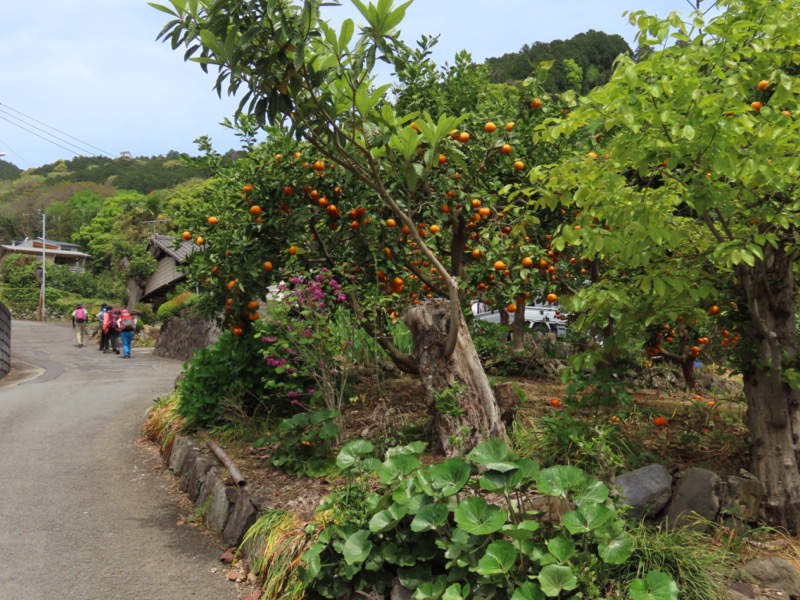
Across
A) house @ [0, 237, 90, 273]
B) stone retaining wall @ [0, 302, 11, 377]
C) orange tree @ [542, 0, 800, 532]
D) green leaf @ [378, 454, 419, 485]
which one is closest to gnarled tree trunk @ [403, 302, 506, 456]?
green leaf @ [378, 454, 419, 485]

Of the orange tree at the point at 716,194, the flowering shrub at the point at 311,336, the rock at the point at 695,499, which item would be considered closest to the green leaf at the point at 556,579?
the rock at the point at 695,499

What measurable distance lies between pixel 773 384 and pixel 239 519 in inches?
157

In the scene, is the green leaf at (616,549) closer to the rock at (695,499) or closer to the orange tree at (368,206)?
the rock at (695,499)

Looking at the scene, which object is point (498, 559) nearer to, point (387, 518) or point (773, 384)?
point (387, 518)

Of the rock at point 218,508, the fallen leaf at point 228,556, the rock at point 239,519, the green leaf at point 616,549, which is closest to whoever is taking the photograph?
the green leaf at point 616,549

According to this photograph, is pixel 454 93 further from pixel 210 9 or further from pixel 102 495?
pixel 102 495

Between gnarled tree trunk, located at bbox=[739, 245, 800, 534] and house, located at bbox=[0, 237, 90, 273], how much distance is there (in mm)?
70032

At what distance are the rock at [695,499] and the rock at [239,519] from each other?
2.99 metres

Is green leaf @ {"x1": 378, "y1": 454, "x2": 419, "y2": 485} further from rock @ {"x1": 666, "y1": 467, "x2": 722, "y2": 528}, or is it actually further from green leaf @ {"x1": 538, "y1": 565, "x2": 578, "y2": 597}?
rock @ {"x1": 666, "y1": 467, "x2": 722, "y2": 528}

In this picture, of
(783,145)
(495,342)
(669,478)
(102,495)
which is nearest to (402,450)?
(669,478)

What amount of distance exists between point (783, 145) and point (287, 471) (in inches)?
175

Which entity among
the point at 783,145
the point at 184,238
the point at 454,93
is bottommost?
the point at 184,238

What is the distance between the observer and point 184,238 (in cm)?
652

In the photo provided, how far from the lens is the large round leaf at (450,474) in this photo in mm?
3871
